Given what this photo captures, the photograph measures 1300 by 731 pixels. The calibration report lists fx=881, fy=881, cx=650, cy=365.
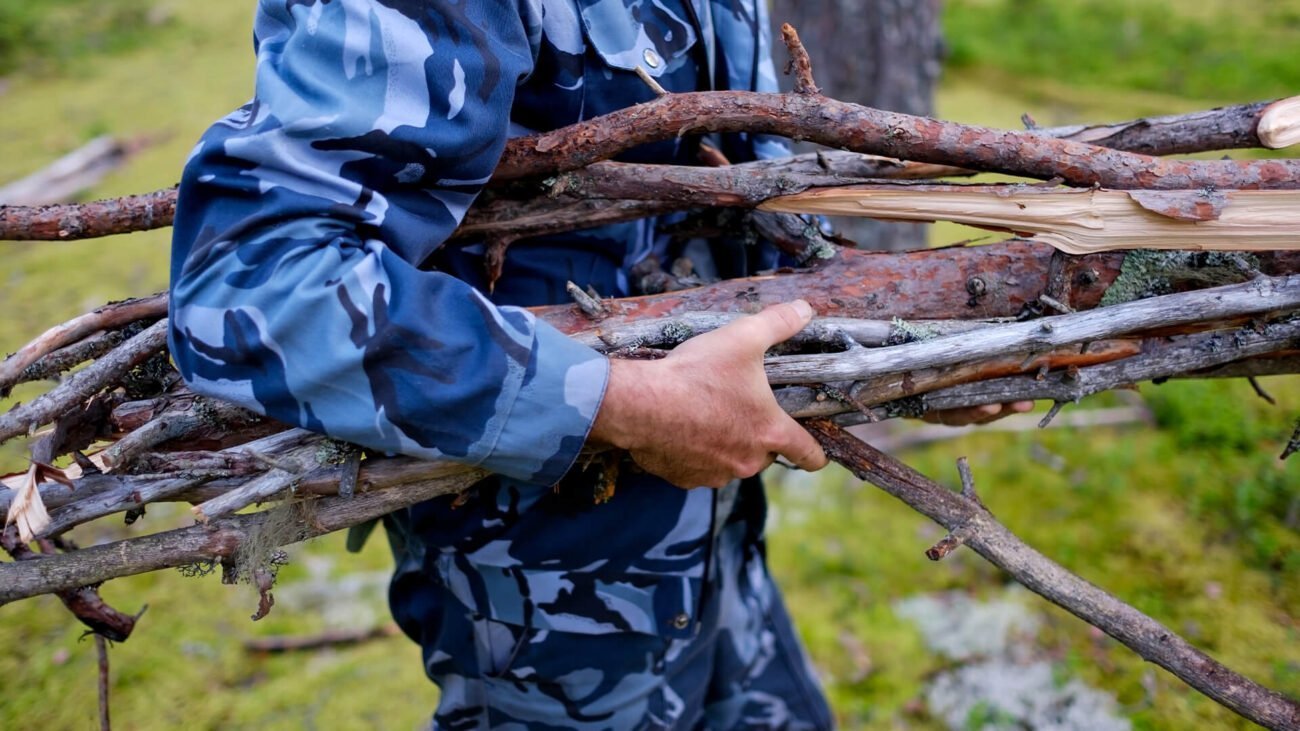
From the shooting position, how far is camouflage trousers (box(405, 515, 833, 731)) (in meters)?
1.96

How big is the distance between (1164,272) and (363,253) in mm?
1535

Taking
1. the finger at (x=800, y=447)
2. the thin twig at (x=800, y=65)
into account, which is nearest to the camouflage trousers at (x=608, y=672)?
the finger at (x=800, y=447)

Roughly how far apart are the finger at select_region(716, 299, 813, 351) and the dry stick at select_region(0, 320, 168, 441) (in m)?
1.08

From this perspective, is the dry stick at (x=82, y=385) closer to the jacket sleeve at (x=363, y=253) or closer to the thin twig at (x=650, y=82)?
the jacket sleeve at (x=363, y=253)

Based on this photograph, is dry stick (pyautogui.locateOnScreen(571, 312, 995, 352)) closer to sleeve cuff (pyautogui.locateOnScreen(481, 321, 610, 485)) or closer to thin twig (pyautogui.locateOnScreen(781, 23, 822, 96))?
sleeve cuff (pyautogui.locateOnScreen(481, 321, 610, 485))

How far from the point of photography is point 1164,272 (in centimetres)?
178

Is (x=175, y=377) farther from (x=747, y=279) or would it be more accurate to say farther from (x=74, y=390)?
(x=747, y=279)

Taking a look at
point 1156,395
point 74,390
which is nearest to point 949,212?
point 74,390

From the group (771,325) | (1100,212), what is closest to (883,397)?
(771,325)

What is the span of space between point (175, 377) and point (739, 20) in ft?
4.69

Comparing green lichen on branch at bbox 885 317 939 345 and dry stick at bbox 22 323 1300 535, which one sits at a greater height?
green lichen on branch at bbox 885 317 939 345

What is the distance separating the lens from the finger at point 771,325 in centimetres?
155

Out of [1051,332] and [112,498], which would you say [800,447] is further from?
[112,498]

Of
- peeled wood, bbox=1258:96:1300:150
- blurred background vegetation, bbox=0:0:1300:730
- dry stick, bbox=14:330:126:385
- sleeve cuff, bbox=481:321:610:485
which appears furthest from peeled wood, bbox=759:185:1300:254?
blurred background vegetation, bbox=0:0:1300:730
